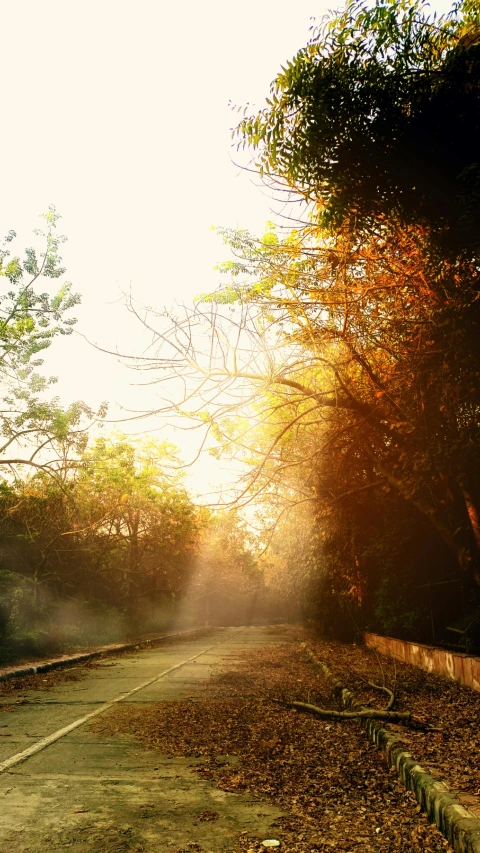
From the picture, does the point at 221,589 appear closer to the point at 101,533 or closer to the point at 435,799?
the point at 101,533

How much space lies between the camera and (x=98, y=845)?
4281 mm

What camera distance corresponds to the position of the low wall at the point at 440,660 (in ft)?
34.6

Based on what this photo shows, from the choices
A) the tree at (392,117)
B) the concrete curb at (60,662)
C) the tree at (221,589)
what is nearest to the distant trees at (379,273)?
the tree at (392,117)

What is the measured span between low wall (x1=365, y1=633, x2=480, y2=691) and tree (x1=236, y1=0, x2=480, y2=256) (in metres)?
6.52

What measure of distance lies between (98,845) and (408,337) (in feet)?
23.0

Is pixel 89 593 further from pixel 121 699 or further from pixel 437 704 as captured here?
pixel 437 704

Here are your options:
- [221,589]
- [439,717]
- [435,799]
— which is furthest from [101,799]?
[221,589]

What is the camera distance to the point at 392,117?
7.31 meters

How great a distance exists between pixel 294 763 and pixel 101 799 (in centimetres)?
A: 223

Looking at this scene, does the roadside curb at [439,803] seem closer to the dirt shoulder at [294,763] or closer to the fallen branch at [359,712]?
the dirt shoulder at [294,763]

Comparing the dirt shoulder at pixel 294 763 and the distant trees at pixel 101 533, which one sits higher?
the distant trees at pixel 101 533

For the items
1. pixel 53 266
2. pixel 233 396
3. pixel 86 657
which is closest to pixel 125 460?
pixel 86 657

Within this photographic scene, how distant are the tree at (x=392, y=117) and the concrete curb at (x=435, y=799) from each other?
508 cm

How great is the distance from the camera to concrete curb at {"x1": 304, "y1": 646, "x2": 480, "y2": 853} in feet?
13.8
